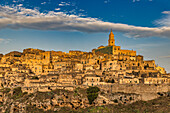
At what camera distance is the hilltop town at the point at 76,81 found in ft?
198

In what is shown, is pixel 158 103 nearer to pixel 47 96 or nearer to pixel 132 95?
pixel 132 95

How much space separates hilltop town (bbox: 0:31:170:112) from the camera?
6038 centimetres

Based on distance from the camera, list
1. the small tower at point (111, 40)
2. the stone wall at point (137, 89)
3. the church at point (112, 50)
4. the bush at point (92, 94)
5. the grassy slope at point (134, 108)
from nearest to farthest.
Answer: the grassy slope at point (134, 108)
the bush at point (92, 94)
the stone wall at point (137, 89)
the church at point (112, 50)
the small tower at point (111, 40)

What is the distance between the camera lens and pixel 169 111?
5291 centimetres

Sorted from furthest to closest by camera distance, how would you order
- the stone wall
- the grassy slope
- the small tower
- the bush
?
the small tower, the stone wall, the bush, the grassy slope

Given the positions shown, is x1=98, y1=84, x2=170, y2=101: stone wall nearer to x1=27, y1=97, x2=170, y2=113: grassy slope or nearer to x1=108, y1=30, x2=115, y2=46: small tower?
x1=27, y1=97, x2=170, y2=113: grassy slope

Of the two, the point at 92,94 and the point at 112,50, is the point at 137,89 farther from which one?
the point at 112,50

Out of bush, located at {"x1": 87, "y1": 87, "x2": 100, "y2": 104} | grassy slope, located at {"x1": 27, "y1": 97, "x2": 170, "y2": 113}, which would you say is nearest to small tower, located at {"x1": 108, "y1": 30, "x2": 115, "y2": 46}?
bush, located at {"x1": 87, "y1": 87, "x2": 100, "y2": 104}

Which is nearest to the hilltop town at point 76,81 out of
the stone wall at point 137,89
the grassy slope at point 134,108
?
the stone wall at point 137,89

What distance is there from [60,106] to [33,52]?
41134mm

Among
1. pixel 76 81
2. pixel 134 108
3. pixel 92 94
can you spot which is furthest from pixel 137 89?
pixel 76 81

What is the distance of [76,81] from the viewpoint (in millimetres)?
66000

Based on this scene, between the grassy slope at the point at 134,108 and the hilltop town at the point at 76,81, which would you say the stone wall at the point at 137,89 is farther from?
the grassy slope at the point at 134,108

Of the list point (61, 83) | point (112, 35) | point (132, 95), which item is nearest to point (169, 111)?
point (132, 95)
